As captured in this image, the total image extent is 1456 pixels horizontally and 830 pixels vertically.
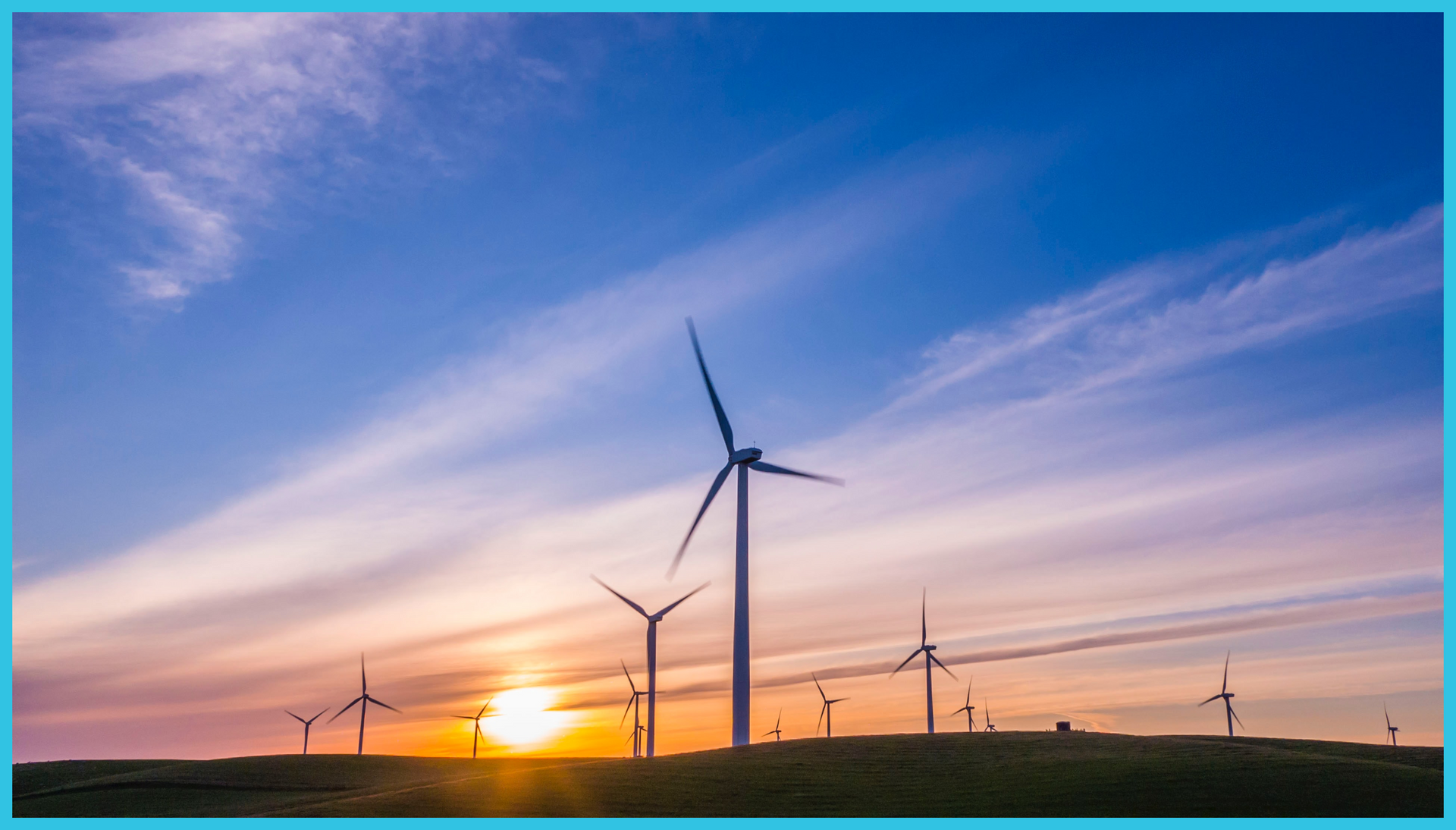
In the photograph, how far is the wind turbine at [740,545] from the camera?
2985 inches

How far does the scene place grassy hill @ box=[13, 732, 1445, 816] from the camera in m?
55.5

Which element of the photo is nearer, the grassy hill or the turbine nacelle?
the grassy hill

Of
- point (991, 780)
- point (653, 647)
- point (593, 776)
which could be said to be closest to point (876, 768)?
point (991, 780)

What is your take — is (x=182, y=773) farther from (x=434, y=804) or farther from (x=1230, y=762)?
(x=1230, y=762)

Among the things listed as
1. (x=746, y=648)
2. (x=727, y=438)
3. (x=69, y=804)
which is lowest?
(x=69, y=804)

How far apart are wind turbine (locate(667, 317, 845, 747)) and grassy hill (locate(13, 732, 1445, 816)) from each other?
11.0 feet

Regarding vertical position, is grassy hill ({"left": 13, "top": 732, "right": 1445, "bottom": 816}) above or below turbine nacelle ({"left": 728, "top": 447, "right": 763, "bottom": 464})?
below

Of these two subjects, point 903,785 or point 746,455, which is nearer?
point 903,785

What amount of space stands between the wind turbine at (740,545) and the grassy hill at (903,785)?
335cm

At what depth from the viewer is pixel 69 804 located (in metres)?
83.5

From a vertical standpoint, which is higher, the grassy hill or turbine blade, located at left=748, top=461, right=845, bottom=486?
turbine blade, located at left=748, top=461, right=845, bottom=486

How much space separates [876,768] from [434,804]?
29.3 metres

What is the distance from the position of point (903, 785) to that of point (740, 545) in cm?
2164

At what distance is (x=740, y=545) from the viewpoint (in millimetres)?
79500
